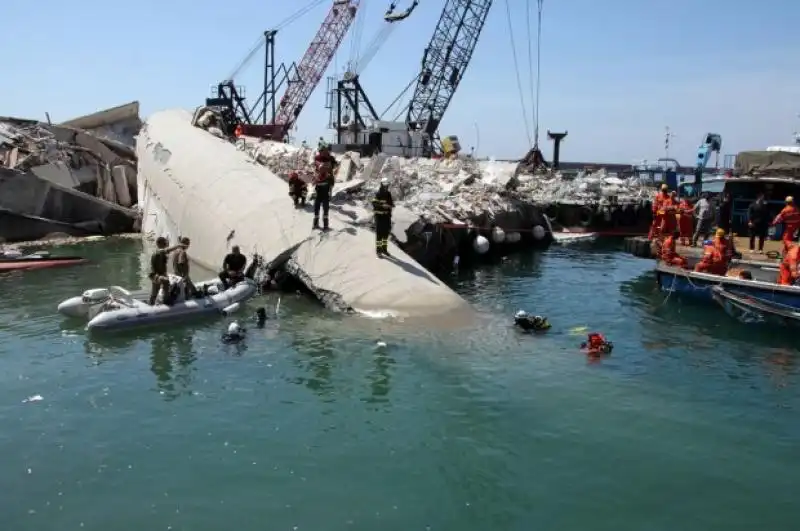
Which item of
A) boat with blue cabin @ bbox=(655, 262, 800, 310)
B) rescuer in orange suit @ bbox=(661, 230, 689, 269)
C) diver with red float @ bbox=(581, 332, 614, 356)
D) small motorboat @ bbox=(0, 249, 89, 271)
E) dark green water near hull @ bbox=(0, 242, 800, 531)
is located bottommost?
dark green water near hull @ bbox=(0, 242, 800, 531)

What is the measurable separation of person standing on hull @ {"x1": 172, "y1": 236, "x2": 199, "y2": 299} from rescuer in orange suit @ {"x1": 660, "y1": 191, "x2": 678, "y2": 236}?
1229cm

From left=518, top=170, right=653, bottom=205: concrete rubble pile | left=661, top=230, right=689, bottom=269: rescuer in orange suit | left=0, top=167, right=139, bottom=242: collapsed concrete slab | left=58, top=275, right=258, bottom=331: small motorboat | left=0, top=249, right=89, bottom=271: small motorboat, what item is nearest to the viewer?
left=58, top=275, right=258, bottom=331: small motorboat

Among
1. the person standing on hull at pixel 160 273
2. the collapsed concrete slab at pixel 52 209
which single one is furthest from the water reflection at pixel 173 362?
the collapsed concrete slab at pixel 52 209

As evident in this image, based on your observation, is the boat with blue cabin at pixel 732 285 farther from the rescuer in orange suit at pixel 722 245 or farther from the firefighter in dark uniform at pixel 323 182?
the firefighter in dark uniform at pixel 323 182

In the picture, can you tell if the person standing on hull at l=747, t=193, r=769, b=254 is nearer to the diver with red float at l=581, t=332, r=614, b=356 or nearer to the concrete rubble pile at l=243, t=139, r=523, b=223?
the concrete rubble pile at l=243, t=139, r=523, b=223

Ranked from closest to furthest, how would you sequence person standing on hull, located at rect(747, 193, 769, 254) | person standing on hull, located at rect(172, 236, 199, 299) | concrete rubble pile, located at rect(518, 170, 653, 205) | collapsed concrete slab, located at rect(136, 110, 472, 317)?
person standing on hull, located at rect(172, 236, 199, 299)
collapsed concrete slab, located at rect(136, 110, 472, 317)
person standing on hull, located at rect(747, 193, 769, 254)
concrete rubble pile, located at rect(518, 170, 653, 205)

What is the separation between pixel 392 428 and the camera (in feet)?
28.9

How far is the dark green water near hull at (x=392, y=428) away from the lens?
6938 millimetres

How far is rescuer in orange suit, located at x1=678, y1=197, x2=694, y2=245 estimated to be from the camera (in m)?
19.4

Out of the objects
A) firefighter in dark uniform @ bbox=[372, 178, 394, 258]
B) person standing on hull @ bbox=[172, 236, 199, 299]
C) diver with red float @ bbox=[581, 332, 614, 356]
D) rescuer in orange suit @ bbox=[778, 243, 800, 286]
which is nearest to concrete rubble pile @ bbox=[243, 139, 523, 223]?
firefighter in dark uniform @ bbox=[372, 178, 394, 258]

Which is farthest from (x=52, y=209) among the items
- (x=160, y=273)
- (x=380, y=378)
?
(x=380, y=378)

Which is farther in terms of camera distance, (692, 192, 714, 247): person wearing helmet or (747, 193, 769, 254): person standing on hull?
(692, 192, 714, 247): person wearing helmet

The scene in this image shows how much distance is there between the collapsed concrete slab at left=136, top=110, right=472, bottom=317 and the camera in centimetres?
1384

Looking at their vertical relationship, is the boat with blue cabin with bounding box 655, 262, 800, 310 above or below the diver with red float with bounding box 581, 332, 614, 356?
above
